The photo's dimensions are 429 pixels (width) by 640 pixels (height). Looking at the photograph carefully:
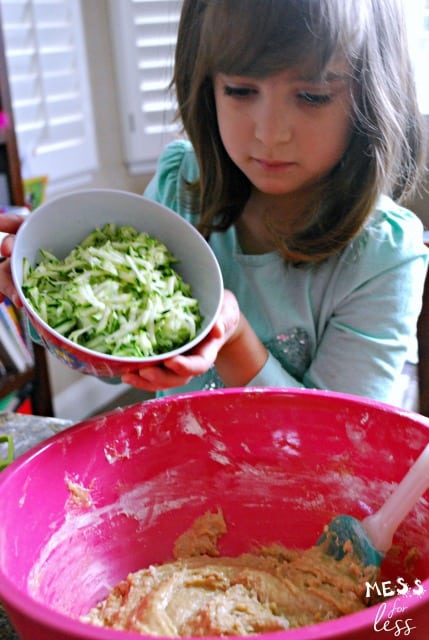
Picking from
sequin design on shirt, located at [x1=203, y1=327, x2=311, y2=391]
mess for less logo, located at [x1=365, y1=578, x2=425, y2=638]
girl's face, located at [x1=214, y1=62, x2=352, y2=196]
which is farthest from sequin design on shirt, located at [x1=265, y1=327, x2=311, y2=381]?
mess for less logo, located at [x1=365, y1=578, x2=425, y2=638]

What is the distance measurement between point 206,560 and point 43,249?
415 mm

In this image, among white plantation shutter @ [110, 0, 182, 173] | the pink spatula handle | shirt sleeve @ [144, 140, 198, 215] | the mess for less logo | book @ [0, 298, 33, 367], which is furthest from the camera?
white plantation shutter @ [110, 0, 182, 173]

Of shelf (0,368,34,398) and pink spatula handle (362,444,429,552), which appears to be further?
shelf (0,368,34,398)

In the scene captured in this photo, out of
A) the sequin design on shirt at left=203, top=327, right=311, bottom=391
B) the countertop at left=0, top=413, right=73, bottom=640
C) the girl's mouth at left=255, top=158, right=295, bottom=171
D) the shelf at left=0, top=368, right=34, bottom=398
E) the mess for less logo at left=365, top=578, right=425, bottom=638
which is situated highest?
the girl's mouth at left=255, top=158, right=295, bottom=171

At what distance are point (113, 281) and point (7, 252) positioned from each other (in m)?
0.13

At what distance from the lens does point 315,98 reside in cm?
87

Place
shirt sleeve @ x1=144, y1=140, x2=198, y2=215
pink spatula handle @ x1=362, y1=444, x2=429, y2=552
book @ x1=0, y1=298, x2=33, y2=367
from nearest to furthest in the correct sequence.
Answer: pink spatula handle @ x1=362, y1=444, x2=429, y2=552, shirt sleeve @ x1=144, y1=140, x2=198, y2=215, book @ x1=0, y1=298, x2=33, y2=367

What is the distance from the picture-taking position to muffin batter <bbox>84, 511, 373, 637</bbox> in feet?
2.13

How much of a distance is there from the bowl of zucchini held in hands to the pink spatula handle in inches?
10.1

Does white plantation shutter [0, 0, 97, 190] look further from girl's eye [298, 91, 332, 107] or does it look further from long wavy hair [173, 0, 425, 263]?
girl's eye [298, 91, 332, 107]

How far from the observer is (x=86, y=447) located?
736 mm

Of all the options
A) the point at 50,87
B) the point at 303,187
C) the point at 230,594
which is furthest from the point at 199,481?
the point at 50,87

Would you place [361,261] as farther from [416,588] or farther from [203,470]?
[416,588]

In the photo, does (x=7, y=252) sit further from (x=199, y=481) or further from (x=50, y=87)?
(x=50, y=87)
